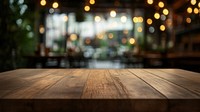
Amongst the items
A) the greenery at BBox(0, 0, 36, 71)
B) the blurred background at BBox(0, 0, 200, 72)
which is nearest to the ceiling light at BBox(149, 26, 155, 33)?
the blurred background at BBox(0, 0, 200, 72)

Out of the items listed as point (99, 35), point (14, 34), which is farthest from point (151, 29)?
point (14, 34)

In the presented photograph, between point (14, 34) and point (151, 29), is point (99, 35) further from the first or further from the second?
point (14, 34)

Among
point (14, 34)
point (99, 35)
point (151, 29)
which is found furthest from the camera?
point (99, 35)

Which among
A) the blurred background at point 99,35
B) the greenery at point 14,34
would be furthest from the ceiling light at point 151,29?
the greenery at point 14,34

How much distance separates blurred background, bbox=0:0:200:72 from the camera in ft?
23.0

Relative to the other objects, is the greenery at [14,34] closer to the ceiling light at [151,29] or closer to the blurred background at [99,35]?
the blurred background at [99,35]

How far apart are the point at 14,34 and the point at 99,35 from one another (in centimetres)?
1188

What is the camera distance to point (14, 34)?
6895 mm

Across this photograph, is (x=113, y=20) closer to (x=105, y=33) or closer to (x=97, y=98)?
(x=105, y=33)

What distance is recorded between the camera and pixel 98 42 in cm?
1889

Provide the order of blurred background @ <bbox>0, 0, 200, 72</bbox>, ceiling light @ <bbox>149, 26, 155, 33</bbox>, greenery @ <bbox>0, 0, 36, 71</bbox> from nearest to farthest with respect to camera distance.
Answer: greenery @ <bbox>0, 0, 36, 71</bbox>
blurred background @ <bbox>0, 0, 200, 72</bbox>
ceiling light @ <bbox>149, 26, 155, 33</bbox>

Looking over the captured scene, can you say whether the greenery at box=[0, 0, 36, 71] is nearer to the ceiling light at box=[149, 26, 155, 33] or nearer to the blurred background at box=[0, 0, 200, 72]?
the blurred background at box=[0, 0, 200, 72]

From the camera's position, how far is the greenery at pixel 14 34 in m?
6.43
